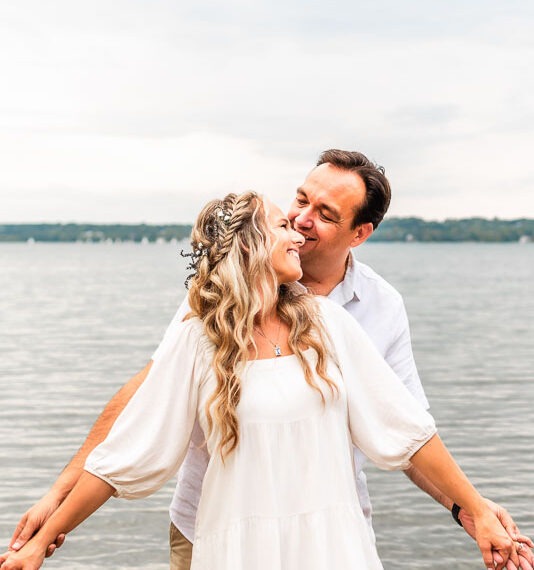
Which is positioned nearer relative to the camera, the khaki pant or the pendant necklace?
the pendant necklace

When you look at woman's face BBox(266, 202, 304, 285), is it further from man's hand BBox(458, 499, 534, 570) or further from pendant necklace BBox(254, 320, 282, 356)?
man's hand BBox(458, 499, 534, 570)

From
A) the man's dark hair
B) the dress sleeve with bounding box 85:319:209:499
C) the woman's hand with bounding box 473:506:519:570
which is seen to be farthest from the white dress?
the man's dark hair

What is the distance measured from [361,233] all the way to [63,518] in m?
2.04

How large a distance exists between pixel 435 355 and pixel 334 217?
929 inches

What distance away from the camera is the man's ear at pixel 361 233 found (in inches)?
182

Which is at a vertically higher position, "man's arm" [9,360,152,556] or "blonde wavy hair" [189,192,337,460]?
"blonde wavy hair" [189,192,337,460]

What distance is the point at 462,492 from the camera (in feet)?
11.6

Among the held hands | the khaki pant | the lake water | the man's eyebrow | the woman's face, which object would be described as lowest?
the lake water

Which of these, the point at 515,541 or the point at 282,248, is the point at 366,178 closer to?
the point at 282,248

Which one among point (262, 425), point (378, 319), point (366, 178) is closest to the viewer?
point (262, 425)

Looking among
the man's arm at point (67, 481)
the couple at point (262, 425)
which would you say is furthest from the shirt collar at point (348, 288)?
the man's arm at point (67, 481)

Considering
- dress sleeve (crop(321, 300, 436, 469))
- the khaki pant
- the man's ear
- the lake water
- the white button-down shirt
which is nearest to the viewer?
dress sleeve (crop(321, 300, 436, 469))

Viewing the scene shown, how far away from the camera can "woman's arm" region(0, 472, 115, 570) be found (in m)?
3.41

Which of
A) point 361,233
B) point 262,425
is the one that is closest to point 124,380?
point 361,233
